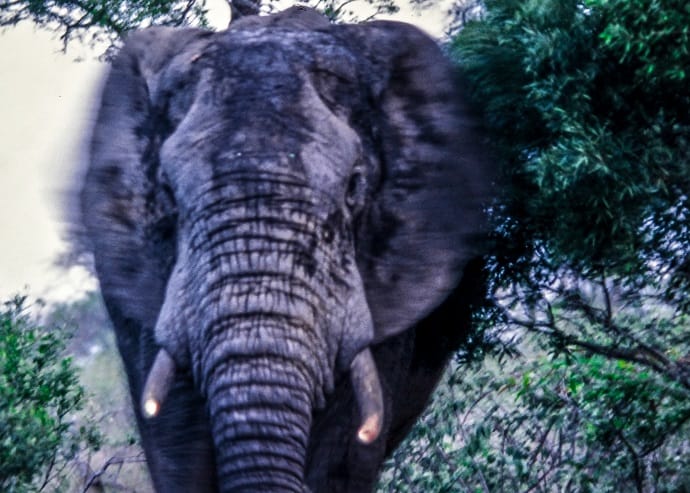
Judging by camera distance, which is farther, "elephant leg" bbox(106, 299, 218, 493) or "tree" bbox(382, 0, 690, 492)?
"tree" bbox(382, 0, 690, 492)

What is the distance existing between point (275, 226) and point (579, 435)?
3243mm

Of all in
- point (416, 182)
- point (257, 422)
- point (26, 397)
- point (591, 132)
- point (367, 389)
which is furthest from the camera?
point (26, 397)

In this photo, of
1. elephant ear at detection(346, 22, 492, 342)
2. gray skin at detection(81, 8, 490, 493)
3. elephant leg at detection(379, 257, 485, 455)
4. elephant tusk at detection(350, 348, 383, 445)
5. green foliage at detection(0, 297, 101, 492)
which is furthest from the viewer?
green foliage at detection(0, 297, 101, 492)

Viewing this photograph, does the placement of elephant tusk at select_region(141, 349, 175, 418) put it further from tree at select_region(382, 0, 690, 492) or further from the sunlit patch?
tree at select_region(382, 0, 690, 492)

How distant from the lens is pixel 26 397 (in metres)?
6.37

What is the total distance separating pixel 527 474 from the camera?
21.4 feet

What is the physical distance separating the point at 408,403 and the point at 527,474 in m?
0.70

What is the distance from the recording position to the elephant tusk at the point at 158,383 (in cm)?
438

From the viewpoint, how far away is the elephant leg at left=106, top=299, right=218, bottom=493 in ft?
15.5

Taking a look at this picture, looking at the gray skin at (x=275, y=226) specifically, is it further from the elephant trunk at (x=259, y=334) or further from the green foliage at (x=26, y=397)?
the green foliage at (x=26, y=397)

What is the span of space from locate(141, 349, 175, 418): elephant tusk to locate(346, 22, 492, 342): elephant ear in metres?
0.82

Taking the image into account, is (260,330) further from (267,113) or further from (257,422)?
(267,113)

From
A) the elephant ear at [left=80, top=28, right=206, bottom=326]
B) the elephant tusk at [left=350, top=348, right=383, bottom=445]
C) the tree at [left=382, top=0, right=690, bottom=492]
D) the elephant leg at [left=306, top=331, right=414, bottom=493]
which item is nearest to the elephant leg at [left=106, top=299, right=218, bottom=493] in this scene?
the elephant ear at [left=80, top=28, right=206, bottom=326]

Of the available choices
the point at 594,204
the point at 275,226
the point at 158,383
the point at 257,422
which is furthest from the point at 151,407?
the point at 594,204
